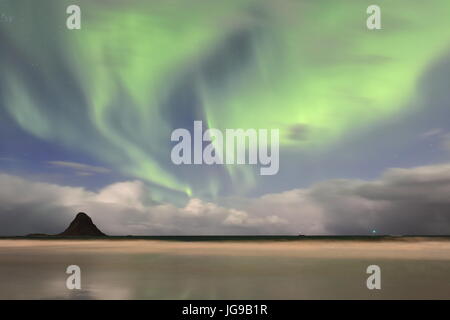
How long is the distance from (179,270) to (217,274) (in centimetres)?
343

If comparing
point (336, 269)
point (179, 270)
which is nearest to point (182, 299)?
point (179, 270)

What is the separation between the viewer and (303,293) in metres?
18.4

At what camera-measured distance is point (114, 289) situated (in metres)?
19.0
